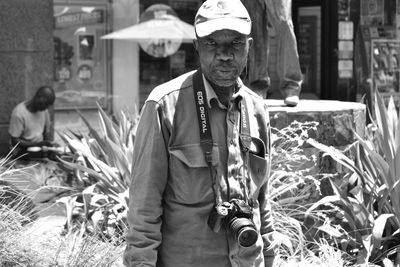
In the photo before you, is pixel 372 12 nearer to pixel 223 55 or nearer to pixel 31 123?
pixel 31 123

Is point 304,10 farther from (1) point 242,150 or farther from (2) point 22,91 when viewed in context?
(1) point 242,150

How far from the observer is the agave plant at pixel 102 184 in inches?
220

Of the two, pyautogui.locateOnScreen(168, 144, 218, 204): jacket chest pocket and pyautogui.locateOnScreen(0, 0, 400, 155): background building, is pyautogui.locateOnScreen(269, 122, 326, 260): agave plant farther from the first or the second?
pyautogui.locateOnScreen(0, 0, 400, 155): background building

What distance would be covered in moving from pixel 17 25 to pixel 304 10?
5262mm

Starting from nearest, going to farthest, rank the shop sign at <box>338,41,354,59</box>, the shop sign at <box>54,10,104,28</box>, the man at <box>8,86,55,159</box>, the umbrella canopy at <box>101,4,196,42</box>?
the man at <box>8,86,55,159</box>
the shop sign at <box>54,10,104,28</box>
the umbrella canopy at <box>101,4,196,42</box>
the shop sign at <box>338,41,354,59</box>

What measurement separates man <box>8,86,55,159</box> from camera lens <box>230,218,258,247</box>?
6.93 m

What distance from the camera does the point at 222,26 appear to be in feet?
8.75

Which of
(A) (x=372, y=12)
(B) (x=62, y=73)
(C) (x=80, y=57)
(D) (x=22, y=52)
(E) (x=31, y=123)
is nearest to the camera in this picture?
(E) (x=31, y=123)

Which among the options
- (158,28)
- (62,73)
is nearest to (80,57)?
(62,73)

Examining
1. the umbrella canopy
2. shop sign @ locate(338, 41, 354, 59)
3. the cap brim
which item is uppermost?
the umbrella canopy

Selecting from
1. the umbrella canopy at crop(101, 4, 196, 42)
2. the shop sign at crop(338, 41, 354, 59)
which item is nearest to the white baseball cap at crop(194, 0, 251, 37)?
the umbrella canopy at crop(101, 4, 196, 42)

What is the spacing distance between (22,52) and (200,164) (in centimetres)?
832

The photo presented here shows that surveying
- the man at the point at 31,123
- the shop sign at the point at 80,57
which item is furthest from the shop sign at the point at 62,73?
the man at the point at 31,123

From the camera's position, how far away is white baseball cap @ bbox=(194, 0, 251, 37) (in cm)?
268
